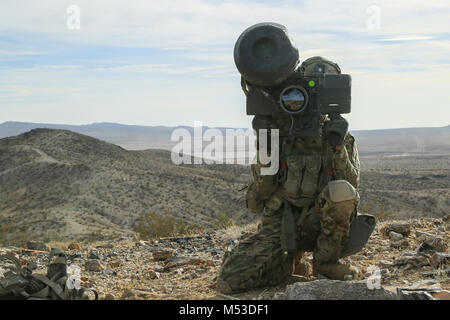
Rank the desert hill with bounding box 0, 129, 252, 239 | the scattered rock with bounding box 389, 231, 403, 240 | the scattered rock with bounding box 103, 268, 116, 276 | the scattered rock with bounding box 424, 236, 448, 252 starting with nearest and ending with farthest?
1. the scattered rock with bounding box 424, 236, 448, 252
2. the scattered rock with bounding box 103, 268, 116, 276
3. the scattered rock with bounding box 389, 231, 403, 240
4. the desert hill with bounding box 0, 129, 252, 239

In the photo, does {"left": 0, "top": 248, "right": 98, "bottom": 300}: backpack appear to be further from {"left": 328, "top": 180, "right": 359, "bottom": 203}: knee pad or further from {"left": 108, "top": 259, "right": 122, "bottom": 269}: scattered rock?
{"left": 108, "top": 259, "right": 122, "bottom": 269}: scattered rock

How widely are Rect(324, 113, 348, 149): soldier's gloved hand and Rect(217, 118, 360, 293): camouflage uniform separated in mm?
108

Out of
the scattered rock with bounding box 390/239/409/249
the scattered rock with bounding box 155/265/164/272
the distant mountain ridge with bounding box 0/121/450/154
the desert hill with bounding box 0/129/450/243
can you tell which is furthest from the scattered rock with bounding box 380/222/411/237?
the distant mountain ridge with bounding box 0/121/450/154

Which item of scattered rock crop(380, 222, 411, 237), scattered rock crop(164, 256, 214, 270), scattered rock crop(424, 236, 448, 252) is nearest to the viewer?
scattered rock crop(424, 236, 448, 252)

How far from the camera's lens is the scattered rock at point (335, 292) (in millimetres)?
3809

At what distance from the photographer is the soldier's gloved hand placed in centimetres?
489

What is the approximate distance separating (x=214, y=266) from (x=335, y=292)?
113 inches

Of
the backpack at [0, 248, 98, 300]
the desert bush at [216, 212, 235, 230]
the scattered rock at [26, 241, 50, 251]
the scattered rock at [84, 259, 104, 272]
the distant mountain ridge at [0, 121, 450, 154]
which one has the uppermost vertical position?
the backpack at [0, 248, 98, 300]

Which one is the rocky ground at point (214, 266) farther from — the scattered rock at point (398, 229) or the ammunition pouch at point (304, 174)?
the ammunition pouch at point (304, 174)

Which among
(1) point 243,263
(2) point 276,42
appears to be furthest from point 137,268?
(2) point 276,42

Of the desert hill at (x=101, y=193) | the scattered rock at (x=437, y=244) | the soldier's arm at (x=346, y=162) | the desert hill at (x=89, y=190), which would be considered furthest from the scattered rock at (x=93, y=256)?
the desert hill at (x=89, y=190)
